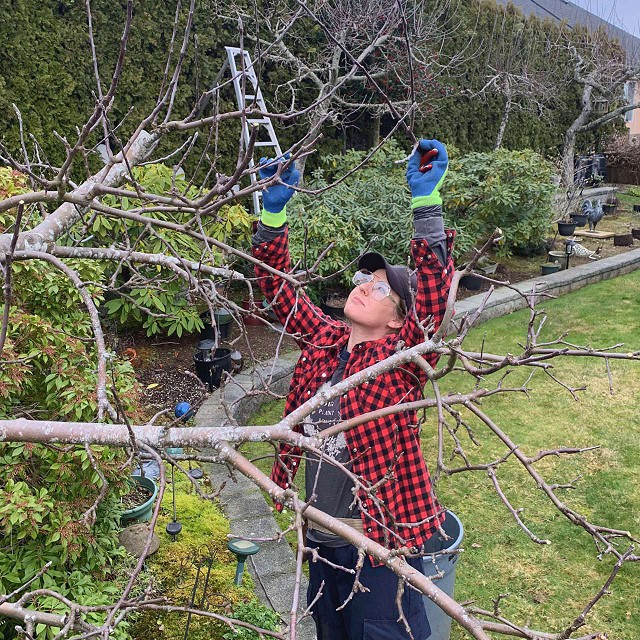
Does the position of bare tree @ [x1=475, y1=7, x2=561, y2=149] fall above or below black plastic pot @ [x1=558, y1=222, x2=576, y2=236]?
above

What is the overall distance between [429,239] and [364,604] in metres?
1.35

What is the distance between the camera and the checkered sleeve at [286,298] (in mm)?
2924

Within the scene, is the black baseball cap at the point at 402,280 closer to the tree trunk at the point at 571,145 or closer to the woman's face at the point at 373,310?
the woman's face at the point at 373,310

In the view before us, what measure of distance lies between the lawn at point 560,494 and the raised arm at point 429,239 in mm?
638

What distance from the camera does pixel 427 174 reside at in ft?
8.21

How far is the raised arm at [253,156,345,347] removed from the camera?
110 inches

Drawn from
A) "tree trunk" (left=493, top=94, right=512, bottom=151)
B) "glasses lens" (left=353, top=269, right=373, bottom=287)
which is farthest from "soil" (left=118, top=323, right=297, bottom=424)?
"tree trunk" (left=493, top=94, right=512, bottom=151)

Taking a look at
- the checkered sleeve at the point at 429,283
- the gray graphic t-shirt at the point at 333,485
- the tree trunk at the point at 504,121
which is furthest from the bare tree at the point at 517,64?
the gray graphic t-shirt at the point at 333,485

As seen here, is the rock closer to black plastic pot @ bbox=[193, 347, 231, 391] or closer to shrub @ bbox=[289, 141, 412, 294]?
black plastic pot @ bbox=[193, 347, 231, 391]

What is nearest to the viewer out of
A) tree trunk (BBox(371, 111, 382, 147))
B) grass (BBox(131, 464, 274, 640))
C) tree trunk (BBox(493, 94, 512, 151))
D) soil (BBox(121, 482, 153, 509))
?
grass (BBox(131, 464, 274, 640))

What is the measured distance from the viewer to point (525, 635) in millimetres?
1365

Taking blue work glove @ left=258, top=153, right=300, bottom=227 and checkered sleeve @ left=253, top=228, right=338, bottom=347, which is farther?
checkered sleeve @ left=253, top=228, right=338, bottom=347

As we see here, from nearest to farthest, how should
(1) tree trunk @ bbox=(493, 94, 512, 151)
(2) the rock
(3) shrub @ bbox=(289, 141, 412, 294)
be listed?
(2) the rock
(3) shrub @ bbox=(289, 141, 412, 294)
(1) tree trunk @ bbox=(493, 94, 512, 151)

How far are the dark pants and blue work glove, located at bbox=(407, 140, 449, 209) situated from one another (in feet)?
4.24
